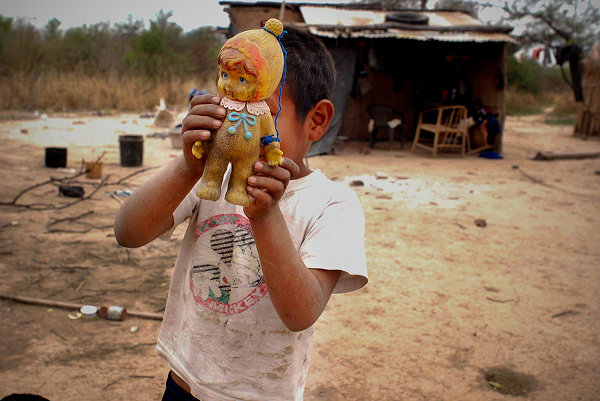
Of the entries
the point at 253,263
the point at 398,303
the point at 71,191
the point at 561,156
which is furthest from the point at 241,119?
the point at 561,156

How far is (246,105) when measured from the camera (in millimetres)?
1179

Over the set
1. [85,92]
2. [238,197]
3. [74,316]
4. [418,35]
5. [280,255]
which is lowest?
[74,316]

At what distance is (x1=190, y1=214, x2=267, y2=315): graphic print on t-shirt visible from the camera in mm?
1502

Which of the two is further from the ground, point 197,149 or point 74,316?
point 197,149

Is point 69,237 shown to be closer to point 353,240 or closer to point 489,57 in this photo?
point 353,240

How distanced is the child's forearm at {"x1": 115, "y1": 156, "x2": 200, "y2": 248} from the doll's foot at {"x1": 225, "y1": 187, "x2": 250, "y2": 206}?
20 centimetres

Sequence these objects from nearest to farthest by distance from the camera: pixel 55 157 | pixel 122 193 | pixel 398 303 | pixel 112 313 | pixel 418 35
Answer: pixel 112 313, pixel 398 303, pixel 122 193, pixel 55 157, pixel 418 35

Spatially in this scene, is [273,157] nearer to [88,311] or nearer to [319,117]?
[319,117]

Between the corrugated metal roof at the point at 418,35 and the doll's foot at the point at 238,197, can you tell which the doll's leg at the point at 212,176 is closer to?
the doll's foot at the point at 238,197

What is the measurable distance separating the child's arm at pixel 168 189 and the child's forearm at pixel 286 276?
259mm

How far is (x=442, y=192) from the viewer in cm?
791

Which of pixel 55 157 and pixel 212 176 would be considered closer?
pixel 212 176

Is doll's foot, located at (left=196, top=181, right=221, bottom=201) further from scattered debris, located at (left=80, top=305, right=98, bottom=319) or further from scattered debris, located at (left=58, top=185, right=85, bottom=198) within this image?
scattered debris, located at (left=58, top=185, right=85, bottom=198)

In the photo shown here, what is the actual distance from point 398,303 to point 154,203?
2.90 metres
